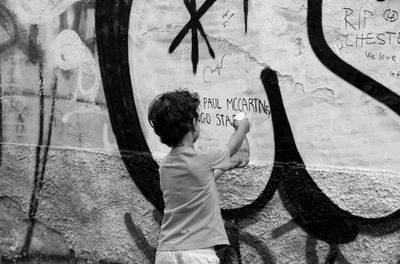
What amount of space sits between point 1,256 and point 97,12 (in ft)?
6.26

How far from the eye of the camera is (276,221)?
402 centimetres

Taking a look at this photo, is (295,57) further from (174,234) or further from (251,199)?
(174,234)

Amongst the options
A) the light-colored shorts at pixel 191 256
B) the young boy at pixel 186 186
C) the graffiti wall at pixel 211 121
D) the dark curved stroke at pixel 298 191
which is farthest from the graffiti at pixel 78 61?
the light-colored shorts at pixel 191 256

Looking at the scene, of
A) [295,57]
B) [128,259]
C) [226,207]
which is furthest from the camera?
[128,259]

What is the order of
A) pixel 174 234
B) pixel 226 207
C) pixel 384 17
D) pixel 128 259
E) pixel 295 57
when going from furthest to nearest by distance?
1. pixel 128 259
2. pixel 226 207
3. pixel 295 57
4. pixel 384 17
5. pixel 174 234

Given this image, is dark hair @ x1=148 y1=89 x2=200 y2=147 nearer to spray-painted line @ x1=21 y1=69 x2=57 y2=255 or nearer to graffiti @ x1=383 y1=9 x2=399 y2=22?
graffiti @ x1=383 y1=9 x2=399 y2=22

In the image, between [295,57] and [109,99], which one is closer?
[295,57]

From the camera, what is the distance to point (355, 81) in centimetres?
374

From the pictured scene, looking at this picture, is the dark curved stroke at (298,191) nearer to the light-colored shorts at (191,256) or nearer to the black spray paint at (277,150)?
the black spray paint at (277,150)

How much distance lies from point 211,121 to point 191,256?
3.83ft

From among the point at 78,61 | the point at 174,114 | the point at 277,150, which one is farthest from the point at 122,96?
Result: the point at 174,114

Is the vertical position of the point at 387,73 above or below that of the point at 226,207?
above

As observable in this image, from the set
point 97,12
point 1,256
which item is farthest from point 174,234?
point 1,256
